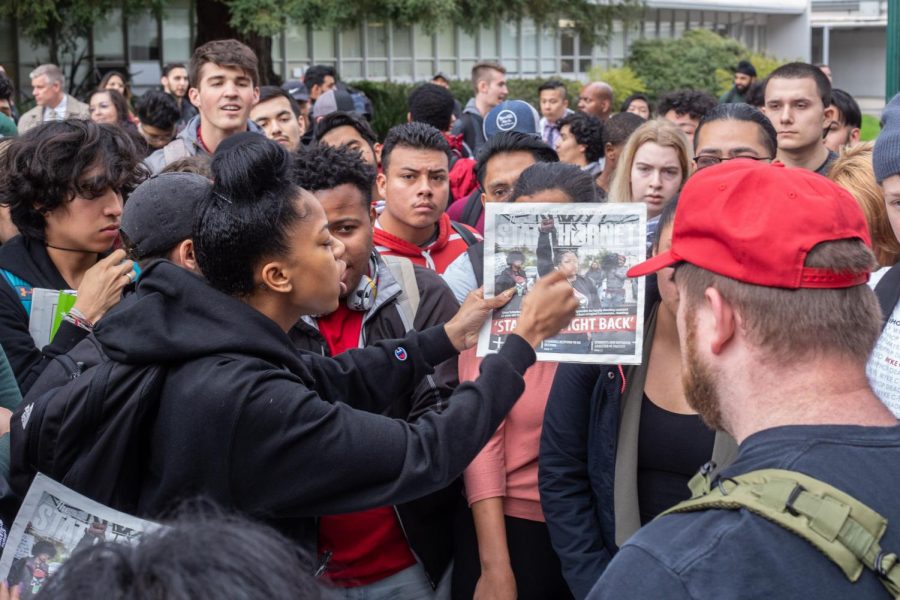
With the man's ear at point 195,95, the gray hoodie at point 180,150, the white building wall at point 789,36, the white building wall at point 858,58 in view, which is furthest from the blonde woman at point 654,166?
the white building wall at point 858,58

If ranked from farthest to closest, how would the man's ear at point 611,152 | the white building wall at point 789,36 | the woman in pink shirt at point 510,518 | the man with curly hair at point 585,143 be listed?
the white building wall at point 789,36
the man with curly hair at point 585,143
the man's ear at point 611,152
the woman in pink shirt at point 510,518

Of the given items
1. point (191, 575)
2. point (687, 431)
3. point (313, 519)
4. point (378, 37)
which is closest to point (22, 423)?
point (313, 519)

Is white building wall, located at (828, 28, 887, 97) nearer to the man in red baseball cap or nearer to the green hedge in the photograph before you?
the green hedge

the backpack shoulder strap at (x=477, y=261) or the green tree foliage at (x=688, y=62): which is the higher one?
the green tree foliage at (x=688, y=62)

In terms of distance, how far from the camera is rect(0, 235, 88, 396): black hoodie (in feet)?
10.8

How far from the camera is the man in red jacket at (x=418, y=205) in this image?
4.66 m

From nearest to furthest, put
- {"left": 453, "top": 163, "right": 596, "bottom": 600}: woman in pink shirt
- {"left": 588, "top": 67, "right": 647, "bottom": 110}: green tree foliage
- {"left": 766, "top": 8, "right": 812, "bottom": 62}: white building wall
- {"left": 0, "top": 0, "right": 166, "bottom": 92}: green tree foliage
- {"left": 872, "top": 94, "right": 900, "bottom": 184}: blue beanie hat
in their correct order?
{"left": 872, "top": 94, "right": 900, "bottom": 184}: blue beanie hat < {"left": 453, "top": 163, "right": 596, "bottom": 600}: woman in pink shirt < {"left": 0, "top": 0, "right": 166, "bottom": 92}: green tree foliage < {"left": 588, "top": 67, "right": 647, "bottom": 110}: green tree foliage < {"left": 766, "top": 8, "right": 812, "bottom": 62}: white building wall

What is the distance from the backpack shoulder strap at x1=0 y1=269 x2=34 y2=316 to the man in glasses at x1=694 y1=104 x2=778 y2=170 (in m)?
2.99

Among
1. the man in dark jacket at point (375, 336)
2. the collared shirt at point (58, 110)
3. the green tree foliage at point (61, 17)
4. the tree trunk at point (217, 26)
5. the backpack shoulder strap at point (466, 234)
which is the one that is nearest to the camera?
the man in dark jacket at point (375, 336)

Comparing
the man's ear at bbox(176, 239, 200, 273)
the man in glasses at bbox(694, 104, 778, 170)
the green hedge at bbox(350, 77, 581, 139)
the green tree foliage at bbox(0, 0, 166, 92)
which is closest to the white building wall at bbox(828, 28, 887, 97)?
the green hedge at bbox(350, 77, 581, 139)

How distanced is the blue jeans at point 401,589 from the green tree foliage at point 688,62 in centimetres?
3312

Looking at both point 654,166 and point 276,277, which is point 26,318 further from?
point 654,166

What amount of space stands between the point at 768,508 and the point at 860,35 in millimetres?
65918

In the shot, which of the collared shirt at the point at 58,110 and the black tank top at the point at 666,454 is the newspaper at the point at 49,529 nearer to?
the black tank top at the point at 666,454
